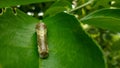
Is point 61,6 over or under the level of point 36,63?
over

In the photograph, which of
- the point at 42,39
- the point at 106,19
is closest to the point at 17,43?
the point at 42,39

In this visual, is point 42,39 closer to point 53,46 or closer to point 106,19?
point 53,46

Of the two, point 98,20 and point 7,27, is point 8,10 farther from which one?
point 98,20

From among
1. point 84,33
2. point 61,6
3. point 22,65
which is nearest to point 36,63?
point 22,65

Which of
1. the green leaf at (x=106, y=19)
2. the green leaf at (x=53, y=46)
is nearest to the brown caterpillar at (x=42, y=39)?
the green leaf at (x=53, y=46)

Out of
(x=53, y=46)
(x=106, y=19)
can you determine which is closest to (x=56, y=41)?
(x=53, y=46)

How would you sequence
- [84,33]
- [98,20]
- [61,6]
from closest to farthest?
[84,33] → [98,20] → [61,6]

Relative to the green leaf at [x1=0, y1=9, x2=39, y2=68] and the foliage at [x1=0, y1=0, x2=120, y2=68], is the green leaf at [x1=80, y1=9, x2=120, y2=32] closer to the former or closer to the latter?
the foliage at [x1=0, y1=0, x2=120, y2=68]

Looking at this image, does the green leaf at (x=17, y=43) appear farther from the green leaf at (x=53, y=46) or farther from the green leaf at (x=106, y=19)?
the green leaf at (x=106, y=19)
